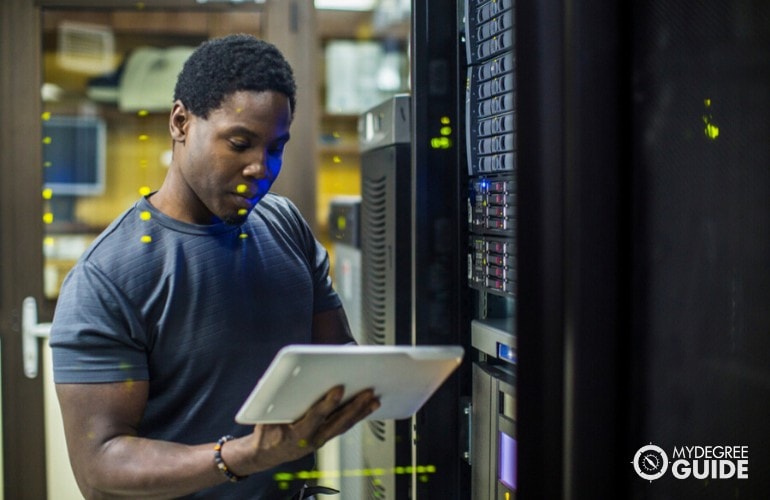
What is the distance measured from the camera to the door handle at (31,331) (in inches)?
49.5

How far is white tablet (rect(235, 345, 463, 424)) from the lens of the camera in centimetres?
87

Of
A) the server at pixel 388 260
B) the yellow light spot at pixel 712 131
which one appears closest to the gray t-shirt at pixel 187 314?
the server at pixel 388 260

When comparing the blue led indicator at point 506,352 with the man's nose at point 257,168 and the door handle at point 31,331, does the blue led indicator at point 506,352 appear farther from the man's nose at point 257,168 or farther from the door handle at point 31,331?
the door handle at point 31,331

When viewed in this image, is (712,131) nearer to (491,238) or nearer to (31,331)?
(491,238)

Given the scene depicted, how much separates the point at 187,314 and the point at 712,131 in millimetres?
668

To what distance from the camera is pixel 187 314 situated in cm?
100

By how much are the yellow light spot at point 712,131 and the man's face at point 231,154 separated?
51 cm

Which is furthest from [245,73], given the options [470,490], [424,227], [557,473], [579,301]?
[470,490]

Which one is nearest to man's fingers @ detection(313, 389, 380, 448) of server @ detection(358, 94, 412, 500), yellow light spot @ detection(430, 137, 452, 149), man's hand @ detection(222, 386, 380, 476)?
man's hand @ detection(222, 386, 380, 476)

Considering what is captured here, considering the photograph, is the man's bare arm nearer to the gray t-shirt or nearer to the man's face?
the gray t-shirt

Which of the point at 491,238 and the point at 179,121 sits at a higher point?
the point at 179,121

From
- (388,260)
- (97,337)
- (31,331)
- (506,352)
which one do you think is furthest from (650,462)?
(31,331)

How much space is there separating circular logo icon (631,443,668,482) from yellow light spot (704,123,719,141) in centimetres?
37

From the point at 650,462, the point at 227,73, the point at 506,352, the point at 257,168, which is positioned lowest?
the point at 650,462
